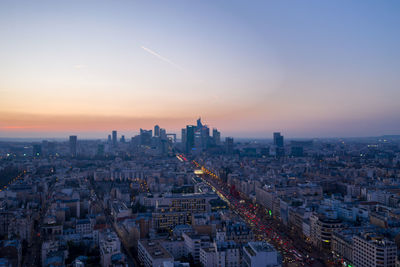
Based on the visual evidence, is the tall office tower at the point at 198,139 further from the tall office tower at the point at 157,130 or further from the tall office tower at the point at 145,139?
the tall office tower at the point at 157,130

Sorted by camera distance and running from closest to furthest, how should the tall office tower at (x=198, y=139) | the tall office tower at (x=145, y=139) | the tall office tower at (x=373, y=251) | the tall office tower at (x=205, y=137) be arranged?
the tall office tower at (x=373, y=251) < the tall office tower at (x=198, y=139) < the tall office tower at (x=205, y=137) < the tall office tower at (x=145, y=139)

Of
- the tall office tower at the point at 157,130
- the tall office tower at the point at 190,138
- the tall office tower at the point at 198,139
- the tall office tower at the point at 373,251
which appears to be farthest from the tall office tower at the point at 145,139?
the tall office tower at the point at 373,251

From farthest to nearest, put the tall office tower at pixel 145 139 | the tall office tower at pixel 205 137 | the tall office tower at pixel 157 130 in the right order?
the tall office tower at pixel 157 130 → the tall office tower at pixel 145 139 → the tall office tower at pixel 205 137

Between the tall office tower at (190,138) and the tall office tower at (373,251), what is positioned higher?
the tall office tower at (190,138)

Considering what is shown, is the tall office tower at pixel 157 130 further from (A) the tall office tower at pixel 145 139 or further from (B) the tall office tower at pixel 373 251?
(B) the tall office tower at pixel 373 251

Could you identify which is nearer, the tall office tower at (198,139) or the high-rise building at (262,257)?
the high-rise building at (262,257)

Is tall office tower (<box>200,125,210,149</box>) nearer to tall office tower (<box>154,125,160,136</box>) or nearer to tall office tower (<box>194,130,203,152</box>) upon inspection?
tall office tower (<box>194,130,203,152</box>)

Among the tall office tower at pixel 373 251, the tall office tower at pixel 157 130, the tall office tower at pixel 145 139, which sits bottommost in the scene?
the tall office tower at pixel 373 251

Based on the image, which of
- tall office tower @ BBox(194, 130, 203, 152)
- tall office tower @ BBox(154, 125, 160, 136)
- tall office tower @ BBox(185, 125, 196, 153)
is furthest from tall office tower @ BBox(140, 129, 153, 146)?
tall office tower @ BBox(185, 125, 196, 153)

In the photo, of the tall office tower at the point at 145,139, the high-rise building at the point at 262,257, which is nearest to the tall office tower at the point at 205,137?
the tall office tower at the point at 145,139

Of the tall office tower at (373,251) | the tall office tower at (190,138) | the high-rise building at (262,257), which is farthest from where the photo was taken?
the tall office tower at (190,138)
